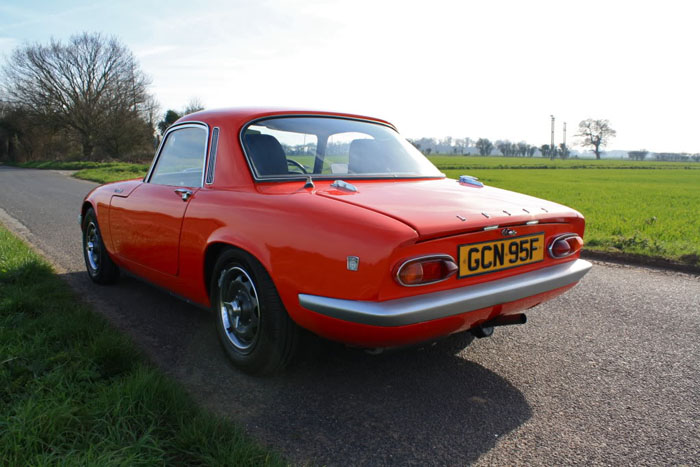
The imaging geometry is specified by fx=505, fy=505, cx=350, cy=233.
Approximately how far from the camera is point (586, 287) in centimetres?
466

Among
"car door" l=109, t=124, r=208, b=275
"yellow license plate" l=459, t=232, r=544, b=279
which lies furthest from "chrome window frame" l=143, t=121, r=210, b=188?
"yellow license plate" l=459, t=232, r=544, b=279

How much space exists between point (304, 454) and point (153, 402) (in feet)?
2.39

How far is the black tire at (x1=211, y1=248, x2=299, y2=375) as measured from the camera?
251 centimetres

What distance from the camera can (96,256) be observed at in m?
4.68

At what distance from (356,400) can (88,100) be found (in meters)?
44.7

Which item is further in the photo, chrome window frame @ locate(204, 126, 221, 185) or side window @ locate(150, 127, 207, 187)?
side window @ locate(150, 127, 207, 187)

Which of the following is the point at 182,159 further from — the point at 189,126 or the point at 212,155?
the point at 212,155

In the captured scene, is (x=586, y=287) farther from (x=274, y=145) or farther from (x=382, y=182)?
(x=274, y=145)

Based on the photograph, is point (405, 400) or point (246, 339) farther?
point (246, 339)

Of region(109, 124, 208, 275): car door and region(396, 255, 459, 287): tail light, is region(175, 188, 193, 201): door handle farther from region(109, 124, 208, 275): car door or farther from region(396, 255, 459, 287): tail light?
region(396, 255, 459, 287): tail light

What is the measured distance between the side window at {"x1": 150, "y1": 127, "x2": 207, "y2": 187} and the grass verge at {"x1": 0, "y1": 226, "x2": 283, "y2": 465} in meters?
1.08

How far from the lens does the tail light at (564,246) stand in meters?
2.80

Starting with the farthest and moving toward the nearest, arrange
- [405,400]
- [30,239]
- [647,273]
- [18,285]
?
[30,239] < [647,273] < [18,285] < [405,400]

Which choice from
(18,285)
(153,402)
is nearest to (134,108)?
(18,285)
